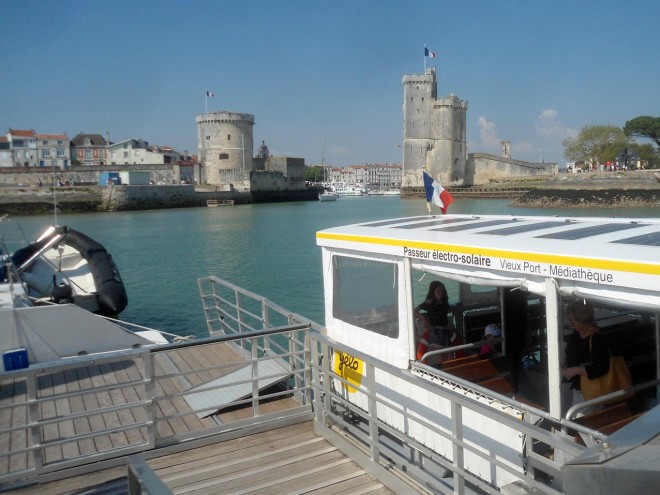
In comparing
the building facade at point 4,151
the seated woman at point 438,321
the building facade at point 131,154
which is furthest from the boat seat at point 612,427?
the building facade at point 4,151

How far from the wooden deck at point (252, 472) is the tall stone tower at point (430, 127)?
239 feet

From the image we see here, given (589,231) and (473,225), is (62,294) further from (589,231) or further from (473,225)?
(589,231)

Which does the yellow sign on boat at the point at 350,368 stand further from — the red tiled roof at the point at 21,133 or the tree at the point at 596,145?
the red tiled roof at the point at 21,133

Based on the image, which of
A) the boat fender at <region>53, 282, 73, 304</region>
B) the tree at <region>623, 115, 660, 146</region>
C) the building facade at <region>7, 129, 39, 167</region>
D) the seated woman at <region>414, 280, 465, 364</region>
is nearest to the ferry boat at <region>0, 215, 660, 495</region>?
the seated woman at <region>414, 280, 465, 364</region>

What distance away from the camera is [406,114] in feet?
249

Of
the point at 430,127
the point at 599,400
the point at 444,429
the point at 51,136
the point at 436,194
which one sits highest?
the point at 51,136

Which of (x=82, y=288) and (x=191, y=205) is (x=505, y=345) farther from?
(x=191, y=205)

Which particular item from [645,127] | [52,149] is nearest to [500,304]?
[645,127]

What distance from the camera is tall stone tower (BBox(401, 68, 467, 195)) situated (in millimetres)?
75000

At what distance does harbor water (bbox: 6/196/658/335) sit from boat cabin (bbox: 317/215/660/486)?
914 cm

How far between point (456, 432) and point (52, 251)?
1402 centimetres

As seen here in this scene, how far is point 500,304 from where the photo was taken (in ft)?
16.9

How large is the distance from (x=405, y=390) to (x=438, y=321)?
2.63ft

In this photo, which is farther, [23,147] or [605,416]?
[23,147]
